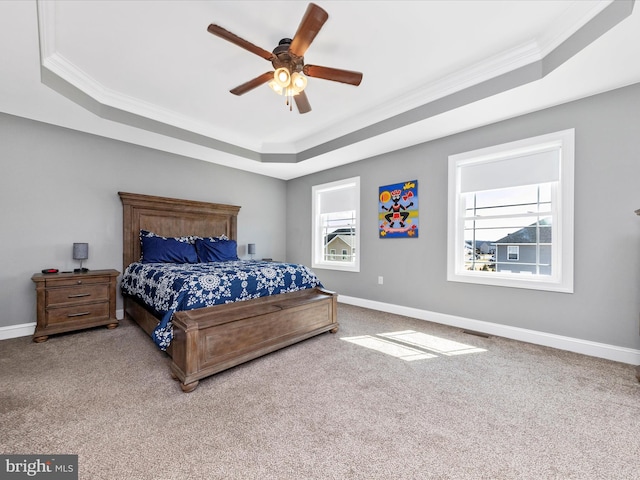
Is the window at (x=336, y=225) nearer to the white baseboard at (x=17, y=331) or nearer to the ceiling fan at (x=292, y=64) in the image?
the ceiling fan at (x=292, y=64)

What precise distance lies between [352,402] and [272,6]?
9.37ft

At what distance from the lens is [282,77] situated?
84.7 inches

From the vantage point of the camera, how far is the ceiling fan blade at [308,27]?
164cm

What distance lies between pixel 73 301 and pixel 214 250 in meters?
1.63

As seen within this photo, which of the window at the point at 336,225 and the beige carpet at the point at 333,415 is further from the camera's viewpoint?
the window at the point at 336,225

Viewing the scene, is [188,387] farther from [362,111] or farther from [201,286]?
[362,111]

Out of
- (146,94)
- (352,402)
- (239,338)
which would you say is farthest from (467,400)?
(146,94)

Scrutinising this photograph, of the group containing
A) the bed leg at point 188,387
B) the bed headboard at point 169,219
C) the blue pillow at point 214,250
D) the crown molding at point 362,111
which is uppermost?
the crown molding at point 362,111

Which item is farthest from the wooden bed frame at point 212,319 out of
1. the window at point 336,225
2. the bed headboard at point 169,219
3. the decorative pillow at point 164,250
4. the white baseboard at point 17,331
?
the window at point 336,225

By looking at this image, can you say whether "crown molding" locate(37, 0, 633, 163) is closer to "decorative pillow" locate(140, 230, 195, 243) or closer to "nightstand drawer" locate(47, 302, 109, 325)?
"decorative pillow" locate(140, 230, 195, 243)

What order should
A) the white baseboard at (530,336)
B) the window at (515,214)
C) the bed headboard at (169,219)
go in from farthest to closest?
the bed headboard at (169,219)
the window at (515,214)
the white baseboard at (530,336)

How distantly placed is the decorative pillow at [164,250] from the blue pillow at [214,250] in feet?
0.46

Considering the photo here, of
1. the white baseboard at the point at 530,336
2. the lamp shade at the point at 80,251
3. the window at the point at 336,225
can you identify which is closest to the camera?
the white baseboard at the point at 530,336

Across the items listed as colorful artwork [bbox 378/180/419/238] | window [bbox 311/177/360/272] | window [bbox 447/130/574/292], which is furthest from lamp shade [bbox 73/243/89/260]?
window [bbox 447/130/574/292]
